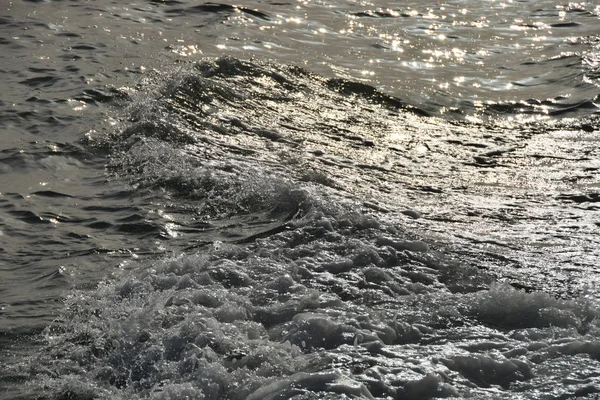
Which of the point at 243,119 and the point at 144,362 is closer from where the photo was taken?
the point at 144,362

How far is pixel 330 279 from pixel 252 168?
2167 millimetres

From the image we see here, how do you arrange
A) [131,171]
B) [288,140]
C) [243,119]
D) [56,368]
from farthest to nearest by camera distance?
[243,119] → [288,140] → [131,171] → [56,368]

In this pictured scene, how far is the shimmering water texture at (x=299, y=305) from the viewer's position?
13.9 feet

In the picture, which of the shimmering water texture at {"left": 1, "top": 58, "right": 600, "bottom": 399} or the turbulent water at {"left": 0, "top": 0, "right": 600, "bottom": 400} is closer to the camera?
the shimmering water texture at {"left": 1, "top": 58, "right": 600, "bottom": 399}

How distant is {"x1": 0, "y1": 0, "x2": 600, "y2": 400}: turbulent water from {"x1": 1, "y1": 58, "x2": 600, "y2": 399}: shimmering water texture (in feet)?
0.06

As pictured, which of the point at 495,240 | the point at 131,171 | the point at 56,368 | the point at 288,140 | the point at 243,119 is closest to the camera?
the point at 56,368

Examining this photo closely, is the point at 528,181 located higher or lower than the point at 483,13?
lower

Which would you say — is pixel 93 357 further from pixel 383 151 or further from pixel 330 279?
pixel 383 151

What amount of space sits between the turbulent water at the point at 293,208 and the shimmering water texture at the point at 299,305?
2 cm

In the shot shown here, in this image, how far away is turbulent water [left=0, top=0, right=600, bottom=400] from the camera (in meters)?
4.41

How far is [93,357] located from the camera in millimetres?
4496

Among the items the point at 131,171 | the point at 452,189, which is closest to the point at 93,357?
the point at 131,171

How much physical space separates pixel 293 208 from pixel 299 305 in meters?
1.60

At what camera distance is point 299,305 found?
4.96m
